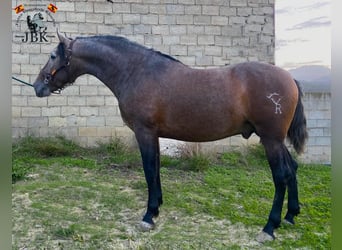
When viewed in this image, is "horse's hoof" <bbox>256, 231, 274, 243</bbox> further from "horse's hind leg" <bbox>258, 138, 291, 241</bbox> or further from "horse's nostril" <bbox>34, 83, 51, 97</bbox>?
"horse's nostril" <bbox>34, 83, 51, 97</bbox>

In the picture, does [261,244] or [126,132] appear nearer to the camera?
[261,244]

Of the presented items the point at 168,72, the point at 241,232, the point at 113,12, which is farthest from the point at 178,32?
the point at 241,232

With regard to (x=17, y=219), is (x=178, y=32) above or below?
above

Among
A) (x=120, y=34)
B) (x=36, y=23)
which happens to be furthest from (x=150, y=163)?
(x=36, y=23)

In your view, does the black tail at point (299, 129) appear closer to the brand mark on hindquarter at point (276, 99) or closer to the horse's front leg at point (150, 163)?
the brand mark on hindquarter at point (276, 99)

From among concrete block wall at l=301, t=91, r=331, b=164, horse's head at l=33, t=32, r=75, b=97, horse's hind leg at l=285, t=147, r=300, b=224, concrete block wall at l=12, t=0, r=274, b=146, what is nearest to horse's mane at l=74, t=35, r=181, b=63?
horse's head at l=33, t=32, r=75, b=97

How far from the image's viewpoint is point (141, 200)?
390 cm

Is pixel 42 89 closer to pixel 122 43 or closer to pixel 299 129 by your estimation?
pixel 122 43

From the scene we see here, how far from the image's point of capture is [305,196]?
170 inches

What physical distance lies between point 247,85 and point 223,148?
3218 mm

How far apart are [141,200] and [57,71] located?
1.81 metres

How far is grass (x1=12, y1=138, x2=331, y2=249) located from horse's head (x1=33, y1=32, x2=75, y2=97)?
1404 millimetres

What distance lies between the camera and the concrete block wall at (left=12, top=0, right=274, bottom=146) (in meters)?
5.78

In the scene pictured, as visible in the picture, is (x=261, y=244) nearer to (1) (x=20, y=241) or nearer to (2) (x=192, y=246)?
(2) (x=192, y=246)
